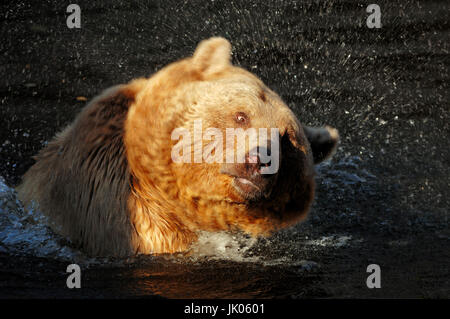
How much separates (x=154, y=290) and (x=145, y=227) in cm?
44

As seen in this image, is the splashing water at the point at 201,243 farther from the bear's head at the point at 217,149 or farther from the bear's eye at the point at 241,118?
the bear's eye at the point at 241,118

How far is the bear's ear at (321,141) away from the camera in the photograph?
4902 mm

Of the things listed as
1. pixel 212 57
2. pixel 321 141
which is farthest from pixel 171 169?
pixel 321 141

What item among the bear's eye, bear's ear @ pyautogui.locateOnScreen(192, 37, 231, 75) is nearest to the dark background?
the bear's eye

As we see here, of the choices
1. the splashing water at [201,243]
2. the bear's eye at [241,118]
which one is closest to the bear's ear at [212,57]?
the bear's eye at [241,118]

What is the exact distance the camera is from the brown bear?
4082mm

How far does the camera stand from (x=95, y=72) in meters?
9.72

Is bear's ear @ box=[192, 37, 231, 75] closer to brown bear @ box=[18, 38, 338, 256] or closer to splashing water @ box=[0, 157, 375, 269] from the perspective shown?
brown bear @ box=[18, 38, 338, 256]

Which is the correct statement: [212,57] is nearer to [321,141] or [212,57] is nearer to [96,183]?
[321,141]

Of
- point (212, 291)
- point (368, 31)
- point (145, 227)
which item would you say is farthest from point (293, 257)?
point (368, 31)

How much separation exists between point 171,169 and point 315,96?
18.4ft

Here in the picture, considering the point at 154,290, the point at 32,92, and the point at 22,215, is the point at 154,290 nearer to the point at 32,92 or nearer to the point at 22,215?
the point at 22,215

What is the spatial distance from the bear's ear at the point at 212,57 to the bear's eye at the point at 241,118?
48 centimetres

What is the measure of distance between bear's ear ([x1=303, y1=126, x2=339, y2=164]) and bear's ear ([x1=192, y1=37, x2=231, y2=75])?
0.87 metres
